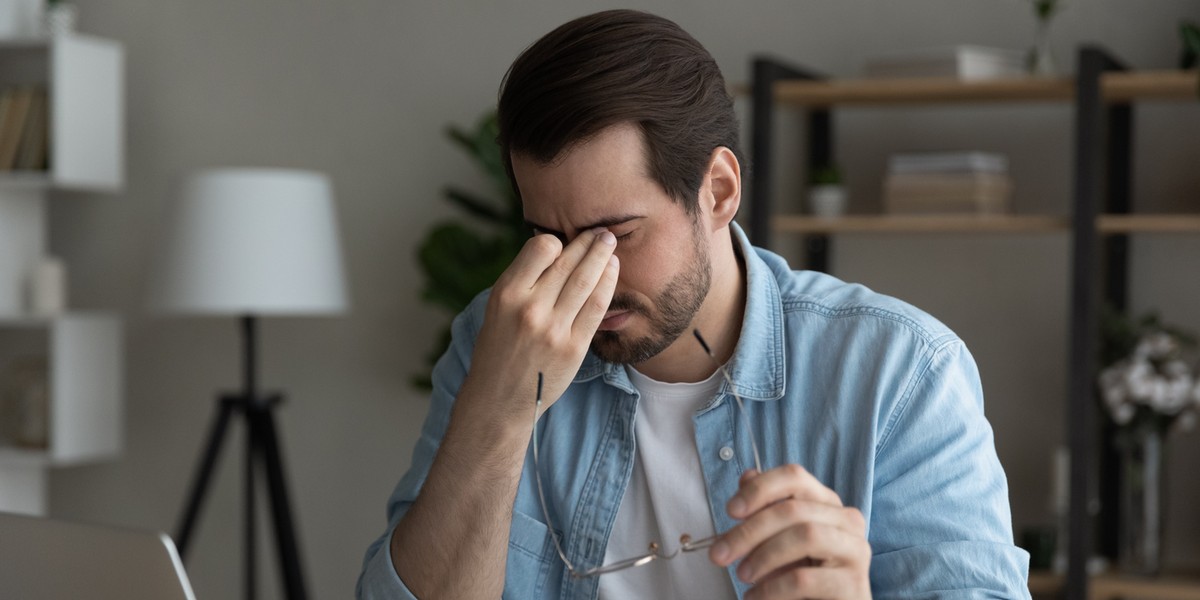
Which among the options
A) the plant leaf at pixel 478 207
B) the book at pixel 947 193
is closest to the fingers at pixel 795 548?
the book at pixel 947 193

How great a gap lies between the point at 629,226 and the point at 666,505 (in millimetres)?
354

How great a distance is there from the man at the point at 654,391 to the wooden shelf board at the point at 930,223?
3.92ft

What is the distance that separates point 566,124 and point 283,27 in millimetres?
2590

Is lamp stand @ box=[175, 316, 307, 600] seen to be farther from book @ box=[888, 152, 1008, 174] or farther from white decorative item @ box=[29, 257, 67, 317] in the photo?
book @ box=[888, 152, 1008, 174]

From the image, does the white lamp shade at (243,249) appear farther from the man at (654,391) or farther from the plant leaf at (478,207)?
the man at (654,391)

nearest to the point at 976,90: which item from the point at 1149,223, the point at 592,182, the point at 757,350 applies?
the point at 1149,223

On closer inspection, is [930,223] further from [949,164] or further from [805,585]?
[805,585]

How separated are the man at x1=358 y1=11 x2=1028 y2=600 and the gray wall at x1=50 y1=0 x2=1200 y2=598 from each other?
160 centimetres

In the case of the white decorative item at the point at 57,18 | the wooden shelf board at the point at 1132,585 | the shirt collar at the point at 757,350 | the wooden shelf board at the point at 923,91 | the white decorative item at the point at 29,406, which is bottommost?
the wooden shelf board at the point at 1132,585

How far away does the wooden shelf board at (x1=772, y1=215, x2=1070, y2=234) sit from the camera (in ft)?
8.92

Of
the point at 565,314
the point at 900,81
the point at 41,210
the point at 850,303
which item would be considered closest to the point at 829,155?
the point at 900,81

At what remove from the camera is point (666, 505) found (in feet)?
5.24

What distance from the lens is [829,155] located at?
3.23 meters

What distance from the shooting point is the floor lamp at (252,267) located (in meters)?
3.21
